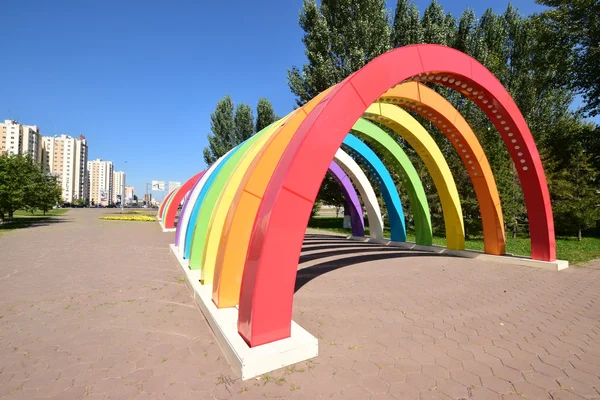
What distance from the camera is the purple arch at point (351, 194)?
14531 mm

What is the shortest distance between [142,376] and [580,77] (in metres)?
25.8

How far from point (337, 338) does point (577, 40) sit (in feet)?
77.9

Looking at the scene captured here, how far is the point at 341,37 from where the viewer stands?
1908 cm

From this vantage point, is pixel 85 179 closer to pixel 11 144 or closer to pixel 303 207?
pixel 11 144

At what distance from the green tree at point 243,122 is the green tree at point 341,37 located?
1469 cm

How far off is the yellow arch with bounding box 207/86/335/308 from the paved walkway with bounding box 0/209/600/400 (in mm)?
623

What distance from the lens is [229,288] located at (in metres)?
4.62

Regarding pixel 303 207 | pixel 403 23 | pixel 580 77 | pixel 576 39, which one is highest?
pixel 403 23

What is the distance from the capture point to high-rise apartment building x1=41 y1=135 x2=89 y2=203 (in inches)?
4013

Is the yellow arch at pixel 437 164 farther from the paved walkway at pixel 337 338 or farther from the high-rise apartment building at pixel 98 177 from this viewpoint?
the high-rise apartment building at pixel 98 177

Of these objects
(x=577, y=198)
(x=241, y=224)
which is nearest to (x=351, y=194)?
(x=241, y=224)

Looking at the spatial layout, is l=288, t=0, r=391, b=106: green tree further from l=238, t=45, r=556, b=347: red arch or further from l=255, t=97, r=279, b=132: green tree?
l=238, t=45, r=556, b=347: red arch

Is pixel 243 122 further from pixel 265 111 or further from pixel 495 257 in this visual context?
pixel 495 257

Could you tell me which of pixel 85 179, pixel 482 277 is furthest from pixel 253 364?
pixel 85 179
